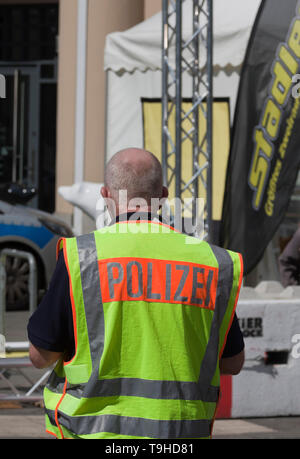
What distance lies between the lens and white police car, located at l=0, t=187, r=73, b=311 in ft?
42.5

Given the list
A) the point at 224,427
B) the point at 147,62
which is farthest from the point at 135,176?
the point at 147,62

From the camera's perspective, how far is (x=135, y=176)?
2719 mm

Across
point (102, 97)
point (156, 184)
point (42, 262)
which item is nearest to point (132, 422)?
point (156, 184)

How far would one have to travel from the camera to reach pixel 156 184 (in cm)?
275

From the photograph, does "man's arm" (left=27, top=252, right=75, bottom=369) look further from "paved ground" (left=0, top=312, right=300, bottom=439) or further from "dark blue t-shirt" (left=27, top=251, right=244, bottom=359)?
"paved ground" (left=0, top=312, right=300, bottom=439)

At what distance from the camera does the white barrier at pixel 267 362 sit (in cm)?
719

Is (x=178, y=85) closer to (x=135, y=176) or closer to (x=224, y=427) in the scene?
(x=224, y=427)

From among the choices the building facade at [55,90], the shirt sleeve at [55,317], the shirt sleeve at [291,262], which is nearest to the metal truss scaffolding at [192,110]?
the shirt sleeve at [291,262]

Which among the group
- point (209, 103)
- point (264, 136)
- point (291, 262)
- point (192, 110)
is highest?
point (209, 103)

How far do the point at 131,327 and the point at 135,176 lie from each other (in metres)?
0.44

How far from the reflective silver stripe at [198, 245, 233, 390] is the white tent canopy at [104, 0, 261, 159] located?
8.59m

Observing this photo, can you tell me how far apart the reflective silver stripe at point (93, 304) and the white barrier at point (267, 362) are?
15.1 ft

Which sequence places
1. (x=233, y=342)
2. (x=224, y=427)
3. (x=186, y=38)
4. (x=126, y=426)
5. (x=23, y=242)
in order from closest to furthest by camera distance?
1. (x=126, y=426)
2. (x=233, y=342)
3. (x=224, y=427)
4. (x=186, y=38)
5. (x=23, y=242)

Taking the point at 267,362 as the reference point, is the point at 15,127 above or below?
below
